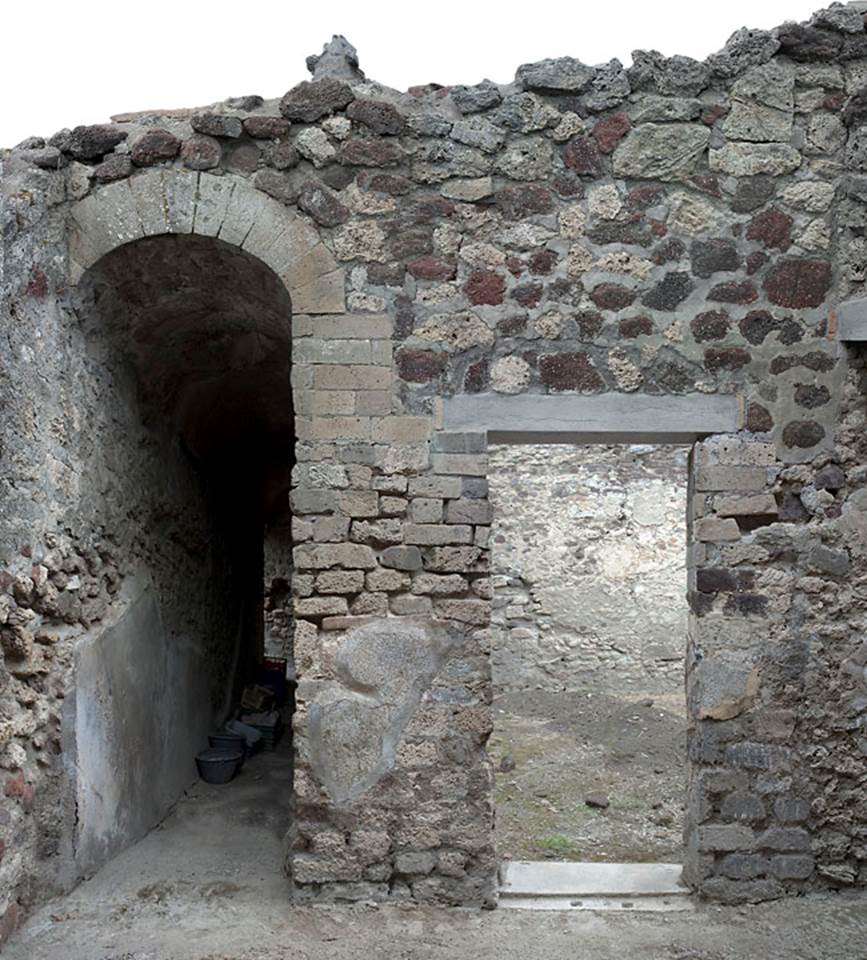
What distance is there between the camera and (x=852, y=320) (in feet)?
12.9

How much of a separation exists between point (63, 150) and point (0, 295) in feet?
2.62

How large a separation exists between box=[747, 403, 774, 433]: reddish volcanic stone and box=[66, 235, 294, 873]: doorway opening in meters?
2.17

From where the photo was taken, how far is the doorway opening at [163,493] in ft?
14.0

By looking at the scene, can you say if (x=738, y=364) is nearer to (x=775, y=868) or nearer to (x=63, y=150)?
(x=775, y=868)

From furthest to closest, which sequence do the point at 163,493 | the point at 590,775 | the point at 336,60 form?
the point at 590,775
the point at 163,493
the point at 336,60

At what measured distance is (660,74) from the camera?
400 cm

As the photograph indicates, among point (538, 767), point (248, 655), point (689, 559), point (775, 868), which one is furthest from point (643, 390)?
point (248, 655)

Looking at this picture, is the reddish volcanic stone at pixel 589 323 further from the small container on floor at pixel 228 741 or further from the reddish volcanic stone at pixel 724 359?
the small container on floor at pixel 228 741

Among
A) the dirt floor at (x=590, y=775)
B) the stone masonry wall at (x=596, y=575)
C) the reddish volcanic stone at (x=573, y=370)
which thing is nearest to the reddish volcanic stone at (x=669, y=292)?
the reddish volcanic stone at (x=573, y=370)

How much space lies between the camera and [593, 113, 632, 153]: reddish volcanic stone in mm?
4008

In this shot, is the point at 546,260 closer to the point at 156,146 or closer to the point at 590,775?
the point at 156,146

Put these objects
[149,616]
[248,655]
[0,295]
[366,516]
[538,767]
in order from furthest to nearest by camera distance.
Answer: [248,655]
[538,767]
[149,616]
[366,516]
[0,295]

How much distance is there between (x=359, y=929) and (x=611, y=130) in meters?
3.60

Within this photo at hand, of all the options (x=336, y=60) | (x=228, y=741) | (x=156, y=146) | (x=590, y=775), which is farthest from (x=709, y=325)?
(x=228, y=741)
